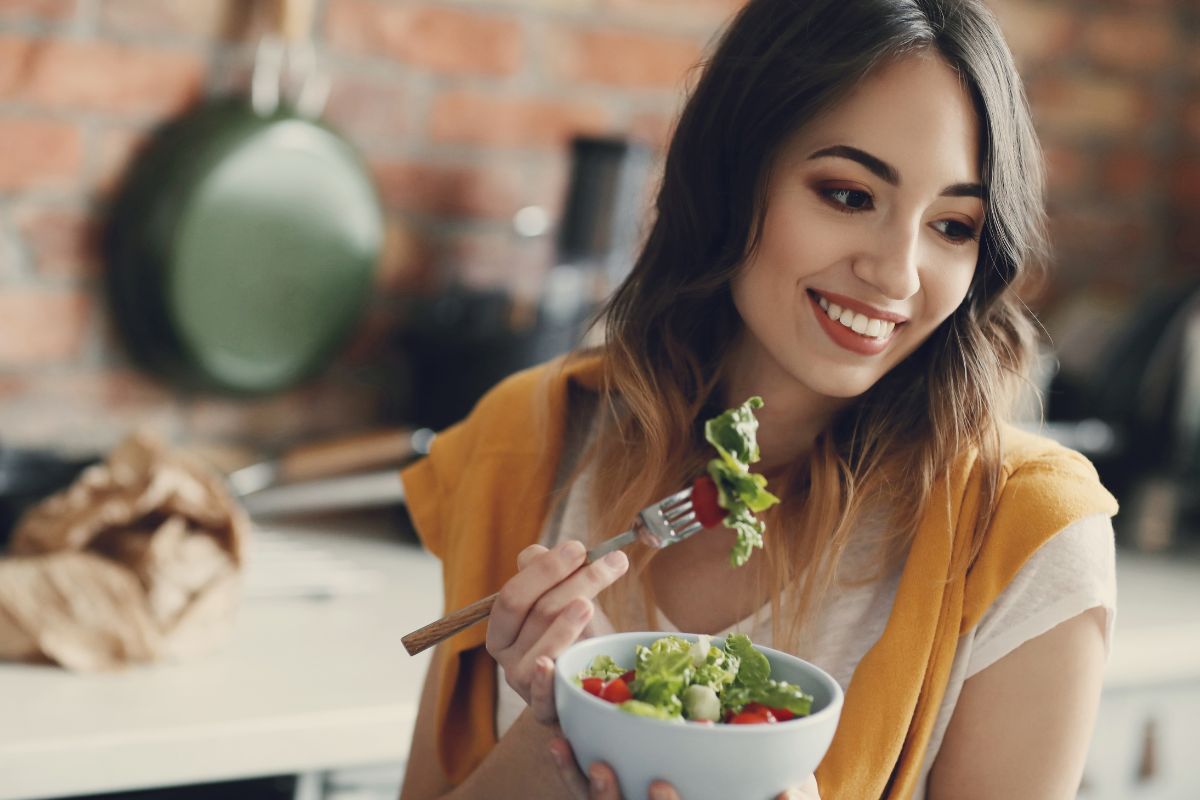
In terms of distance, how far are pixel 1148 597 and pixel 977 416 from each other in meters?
0.80

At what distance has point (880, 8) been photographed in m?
1.04

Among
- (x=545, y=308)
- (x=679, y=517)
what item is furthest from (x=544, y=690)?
(x=545, y=308)

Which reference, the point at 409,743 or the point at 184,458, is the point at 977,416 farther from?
the point at 184,458

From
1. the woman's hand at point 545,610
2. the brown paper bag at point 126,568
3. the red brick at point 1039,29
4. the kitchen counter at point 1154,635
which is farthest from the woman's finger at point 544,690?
the red brick at point 1039,29

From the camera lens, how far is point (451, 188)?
191 centimetres

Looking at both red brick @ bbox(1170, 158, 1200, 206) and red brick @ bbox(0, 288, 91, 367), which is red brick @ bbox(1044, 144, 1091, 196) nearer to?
red brick @ bbox(1170, 158, 1200, 206)

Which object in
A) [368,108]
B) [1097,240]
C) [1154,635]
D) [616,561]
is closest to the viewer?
[616,561]

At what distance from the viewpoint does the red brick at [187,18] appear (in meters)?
1.67

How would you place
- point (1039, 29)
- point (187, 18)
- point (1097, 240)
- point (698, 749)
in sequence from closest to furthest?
point (698, 749), point (187, 18), point (1039, 29), point (1097, 240)

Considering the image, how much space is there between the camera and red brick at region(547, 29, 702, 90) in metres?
1.95

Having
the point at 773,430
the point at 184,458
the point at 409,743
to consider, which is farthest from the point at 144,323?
the point at 773,430

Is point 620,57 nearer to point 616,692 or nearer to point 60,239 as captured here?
point 60,239

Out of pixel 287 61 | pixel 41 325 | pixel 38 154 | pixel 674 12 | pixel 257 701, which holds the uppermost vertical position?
pixel 674 12

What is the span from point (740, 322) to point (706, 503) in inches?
15.5
